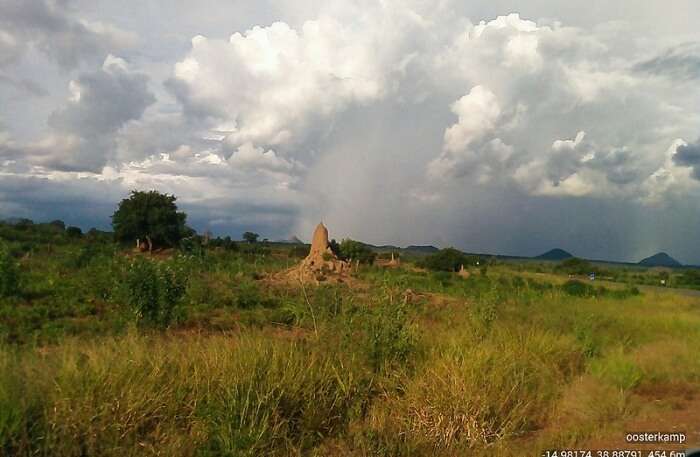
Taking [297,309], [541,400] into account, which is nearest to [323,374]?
[297,309]

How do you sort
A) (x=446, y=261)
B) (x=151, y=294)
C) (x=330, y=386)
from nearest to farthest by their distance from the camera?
(x=330, y=386), (x=151, y=294), (x=446, y=261)

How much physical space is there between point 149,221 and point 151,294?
3107 cm

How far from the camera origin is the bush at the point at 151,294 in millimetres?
11148

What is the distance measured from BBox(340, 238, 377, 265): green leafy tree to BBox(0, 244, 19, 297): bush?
31.7 m

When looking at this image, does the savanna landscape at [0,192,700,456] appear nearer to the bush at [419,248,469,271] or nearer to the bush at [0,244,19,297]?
the bush at [0,244,19,297]

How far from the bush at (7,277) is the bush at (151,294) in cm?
510

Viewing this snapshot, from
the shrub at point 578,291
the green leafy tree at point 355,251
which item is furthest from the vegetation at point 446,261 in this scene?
the shrub at point 578,291

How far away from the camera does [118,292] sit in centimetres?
1191

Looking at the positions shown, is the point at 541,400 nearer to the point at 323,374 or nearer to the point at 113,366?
the point at 323,374

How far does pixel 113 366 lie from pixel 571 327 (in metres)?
10.5

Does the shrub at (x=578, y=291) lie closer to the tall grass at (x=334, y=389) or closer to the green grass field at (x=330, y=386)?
the green grass field at (x=330, y=386)

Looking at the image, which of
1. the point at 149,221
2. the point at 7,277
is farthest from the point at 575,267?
the point at 7,277

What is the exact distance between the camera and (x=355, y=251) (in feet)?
154

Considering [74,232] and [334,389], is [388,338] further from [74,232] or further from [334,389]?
[74,232]
